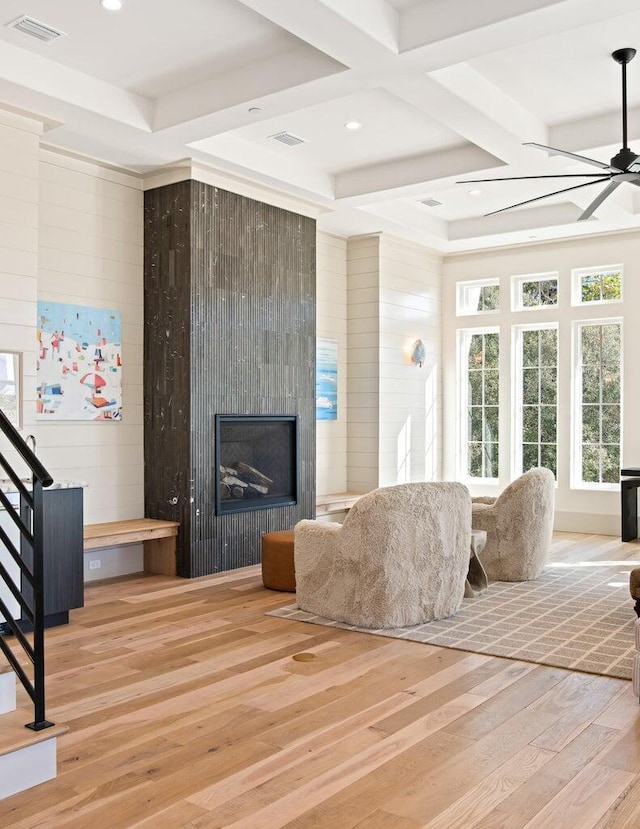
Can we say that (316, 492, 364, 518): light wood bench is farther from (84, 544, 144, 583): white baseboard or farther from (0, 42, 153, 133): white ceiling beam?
(0, 42, 153, 133): white ceiling beam

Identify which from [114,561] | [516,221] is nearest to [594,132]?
[516,221]

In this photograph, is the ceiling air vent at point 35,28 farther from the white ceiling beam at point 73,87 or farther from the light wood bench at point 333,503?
the light wood bench at point 333,503

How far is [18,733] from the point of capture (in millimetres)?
2613

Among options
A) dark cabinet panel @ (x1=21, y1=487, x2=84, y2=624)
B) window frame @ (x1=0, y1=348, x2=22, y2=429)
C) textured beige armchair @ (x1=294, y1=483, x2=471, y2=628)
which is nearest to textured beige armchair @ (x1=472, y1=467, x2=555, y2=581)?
textured beige armchair @ (x1=294, y1=483, x2=471, y2=628)

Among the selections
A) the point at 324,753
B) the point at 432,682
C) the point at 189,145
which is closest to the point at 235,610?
the point at 432,682

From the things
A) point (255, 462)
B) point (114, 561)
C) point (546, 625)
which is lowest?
point (546, 625)

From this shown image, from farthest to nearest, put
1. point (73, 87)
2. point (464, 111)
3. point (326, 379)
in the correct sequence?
1. point (326, 379)
2. point (464, 111)
3. point (73, 87)

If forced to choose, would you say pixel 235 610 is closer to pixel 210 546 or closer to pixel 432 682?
pixel 210 546

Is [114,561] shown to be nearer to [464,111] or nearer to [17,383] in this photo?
[17,383]

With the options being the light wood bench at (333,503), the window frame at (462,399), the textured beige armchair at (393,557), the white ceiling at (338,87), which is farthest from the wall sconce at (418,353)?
the textured beige armchair at (393,557)

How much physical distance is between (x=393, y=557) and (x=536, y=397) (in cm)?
491

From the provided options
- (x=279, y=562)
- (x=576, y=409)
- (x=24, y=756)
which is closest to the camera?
(x=24, y=756)

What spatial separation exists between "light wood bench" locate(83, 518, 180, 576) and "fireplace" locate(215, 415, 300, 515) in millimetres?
468

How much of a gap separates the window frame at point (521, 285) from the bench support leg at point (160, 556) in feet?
15.9
